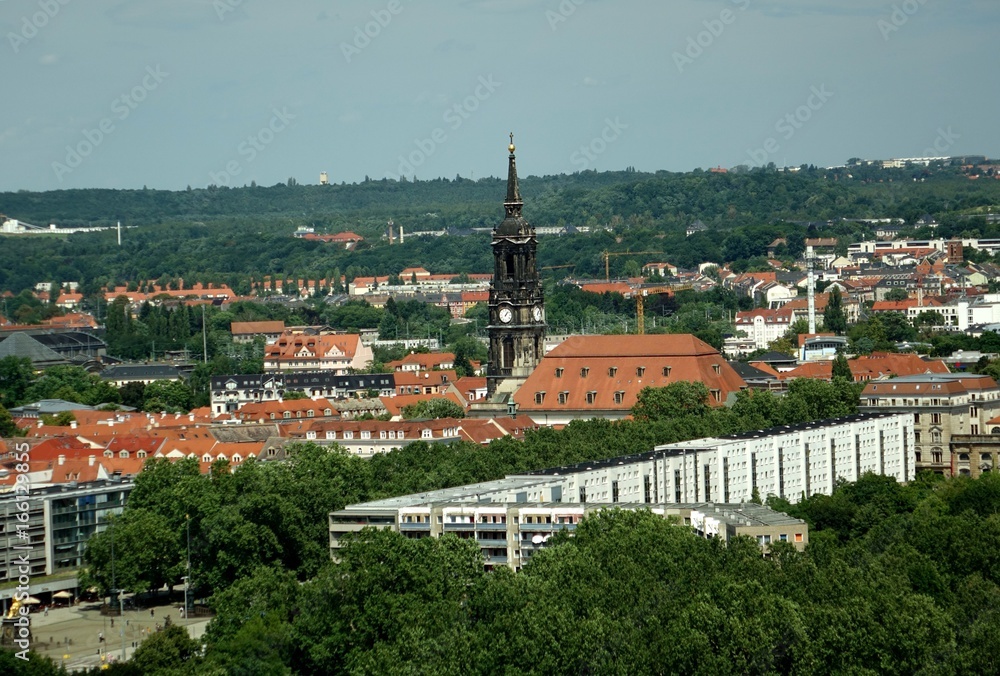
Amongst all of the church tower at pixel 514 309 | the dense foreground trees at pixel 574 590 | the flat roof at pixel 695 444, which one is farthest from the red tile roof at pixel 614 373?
the dense foreground trees at pixel 574 590

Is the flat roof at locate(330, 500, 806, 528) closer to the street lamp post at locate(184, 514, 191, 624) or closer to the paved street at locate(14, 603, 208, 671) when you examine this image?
the street lamp post at locate(184, 514, 191, 624)

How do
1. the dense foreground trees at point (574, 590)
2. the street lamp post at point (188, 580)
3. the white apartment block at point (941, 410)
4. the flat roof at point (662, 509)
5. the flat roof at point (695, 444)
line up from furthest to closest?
the white apartment block at point (941, 410) → the flat roof at point (695, 444) → the street lamp post at point (188, 580) → the flat roof at point (662, 509) → the dense foreground trees at point (574, 590)

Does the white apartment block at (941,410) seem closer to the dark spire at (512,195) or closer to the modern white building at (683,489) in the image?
the modern white building at (683,489)

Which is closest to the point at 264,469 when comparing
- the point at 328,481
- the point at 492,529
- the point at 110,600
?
the point at 328,481

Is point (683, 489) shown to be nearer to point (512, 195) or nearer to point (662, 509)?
point (662, 509)

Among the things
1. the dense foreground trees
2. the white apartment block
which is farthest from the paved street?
the white apartment block
